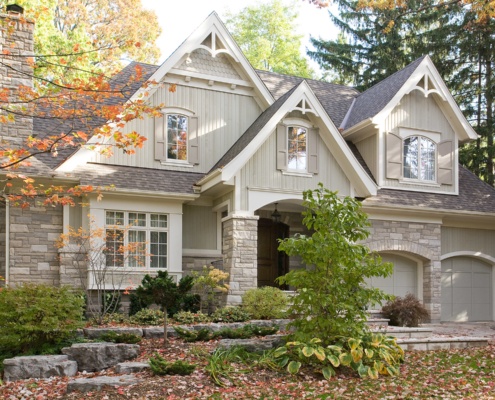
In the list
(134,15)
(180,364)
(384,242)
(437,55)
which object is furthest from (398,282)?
(134,15)

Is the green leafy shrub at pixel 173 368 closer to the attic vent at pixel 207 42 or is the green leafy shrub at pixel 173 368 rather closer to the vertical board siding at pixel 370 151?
the attic vent at pixel 207 42

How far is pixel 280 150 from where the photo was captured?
45.6 feet

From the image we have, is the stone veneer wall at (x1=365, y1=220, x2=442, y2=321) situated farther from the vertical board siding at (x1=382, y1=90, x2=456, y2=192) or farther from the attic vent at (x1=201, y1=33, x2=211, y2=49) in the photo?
the attic vent at (x1=201, y1=33, x2=211, y2=49)

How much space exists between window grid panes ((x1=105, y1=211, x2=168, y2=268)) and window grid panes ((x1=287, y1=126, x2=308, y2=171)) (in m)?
3.21

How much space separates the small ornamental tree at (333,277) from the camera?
862cm

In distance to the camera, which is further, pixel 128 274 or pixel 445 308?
pixel 445 308

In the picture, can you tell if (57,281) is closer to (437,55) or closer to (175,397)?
(175,397)

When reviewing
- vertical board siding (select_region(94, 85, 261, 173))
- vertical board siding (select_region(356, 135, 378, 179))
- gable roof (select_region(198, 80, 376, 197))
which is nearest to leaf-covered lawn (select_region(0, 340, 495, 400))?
gable roof (select_region(198, 80, 376, 197))

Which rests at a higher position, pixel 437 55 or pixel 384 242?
pixel 437 55

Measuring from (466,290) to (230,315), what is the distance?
8.30 metres

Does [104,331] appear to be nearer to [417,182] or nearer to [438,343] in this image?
[438,343]

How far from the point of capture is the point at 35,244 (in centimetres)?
1287

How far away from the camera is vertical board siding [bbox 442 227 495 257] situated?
1680cm

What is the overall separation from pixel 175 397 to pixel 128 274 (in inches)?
260
